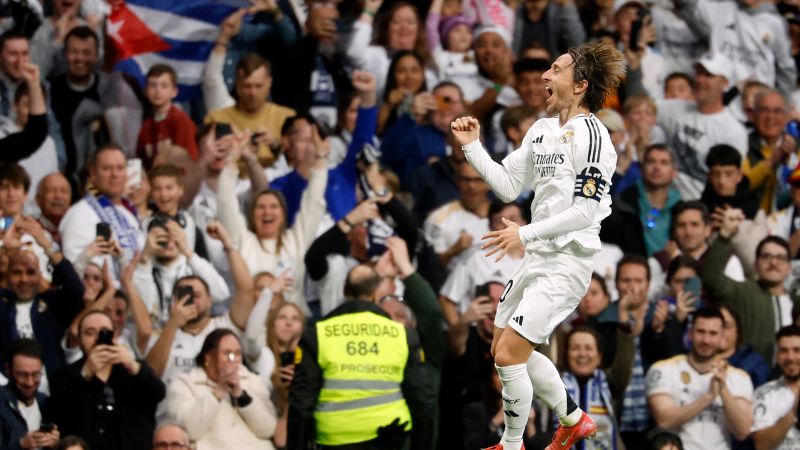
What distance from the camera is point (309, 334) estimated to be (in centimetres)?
1165

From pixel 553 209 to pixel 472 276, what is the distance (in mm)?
4651

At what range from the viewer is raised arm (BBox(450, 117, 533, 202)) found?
31.4 ft

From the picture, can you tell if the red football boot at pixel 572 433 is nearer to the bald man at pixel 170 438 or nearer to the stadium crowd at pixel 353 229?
the stadium crowd at pixel 353 229

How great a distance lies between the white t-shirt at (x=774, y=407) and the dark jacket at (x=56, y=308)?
530cm

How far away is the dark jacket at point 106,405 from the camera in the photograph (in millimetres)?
12242

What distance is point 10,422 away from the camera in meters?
11.9

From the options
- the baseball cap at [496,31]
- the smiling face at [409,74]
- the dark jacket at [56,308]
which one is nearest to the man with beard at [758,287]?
the smiling face at [409,74]

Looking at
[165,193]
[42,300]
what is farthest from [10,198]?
[165,193]

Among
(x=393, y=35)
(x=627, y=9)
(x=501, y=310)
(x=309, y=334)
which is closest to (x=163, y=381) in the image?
(x=309, y=334)

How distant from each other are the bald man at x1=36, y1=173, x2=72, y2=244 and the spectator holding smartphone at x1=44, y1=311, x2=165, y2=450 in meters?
1.82

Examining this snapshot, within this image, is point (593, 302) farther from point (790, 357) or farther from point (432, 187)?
point (432, 187)

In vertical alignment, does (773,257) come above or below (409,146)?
below

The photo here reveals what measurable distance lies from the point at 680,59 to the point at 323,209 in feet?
18.4

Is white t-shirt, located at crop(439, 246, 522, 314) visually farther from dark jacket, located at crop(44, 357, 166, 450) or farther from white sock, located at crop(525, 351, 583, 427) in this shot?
white sock, located at crop(525, 351, 583, 427)
